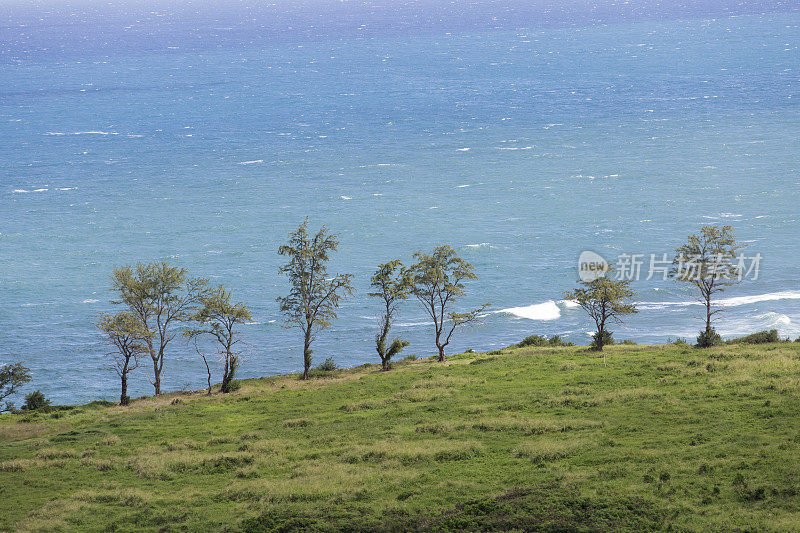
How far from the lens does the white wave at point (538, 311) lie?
95125 millimetres

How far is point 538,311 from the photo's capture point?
96.7m

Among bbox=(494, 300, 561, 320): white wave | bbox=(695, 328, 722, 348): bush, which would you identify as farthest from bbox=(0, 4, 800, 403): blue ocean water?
bbox=(695, 328, 722, 348): bush

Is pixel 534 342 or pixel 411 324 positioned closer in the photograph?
pixel 534 342

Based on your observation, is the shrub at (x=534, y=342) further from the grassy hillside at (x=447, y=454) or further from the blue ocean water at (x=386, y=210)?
the grassy hillside at (x=447, y=454)

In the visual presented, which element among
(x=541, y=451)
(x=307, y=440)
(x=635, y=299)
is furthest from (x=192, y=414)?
(x=635, y=299)

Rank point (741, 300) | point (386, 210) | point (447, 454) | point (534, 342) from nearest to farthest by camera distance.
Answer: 1. point (447, 454)
2. point (534, 342)
3. point (741, 300)
4. point (386, 210)

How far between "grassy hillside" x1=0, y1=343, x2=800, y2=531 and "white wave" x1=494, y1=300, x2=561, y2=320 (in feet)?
119

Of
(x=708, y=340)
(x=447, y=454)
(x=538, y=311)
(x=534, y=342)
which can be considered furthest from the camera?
(x=538, y=311)

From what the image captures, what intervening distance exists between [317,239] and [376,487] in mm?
34127

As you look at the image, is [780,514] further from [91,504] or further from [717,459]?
[91,504]

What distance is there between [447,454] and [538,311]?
5914cm

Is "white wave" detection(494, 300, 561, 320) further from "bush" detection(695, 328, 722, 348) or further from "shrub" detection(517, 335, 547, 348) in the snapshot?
"bush" detection(695, 328, 722, 348)

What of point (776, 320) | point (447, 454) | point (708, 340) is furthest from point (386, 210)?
point (447, 454)

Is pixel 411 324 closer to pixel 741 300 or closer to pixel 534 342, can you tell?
pixel 534 342
